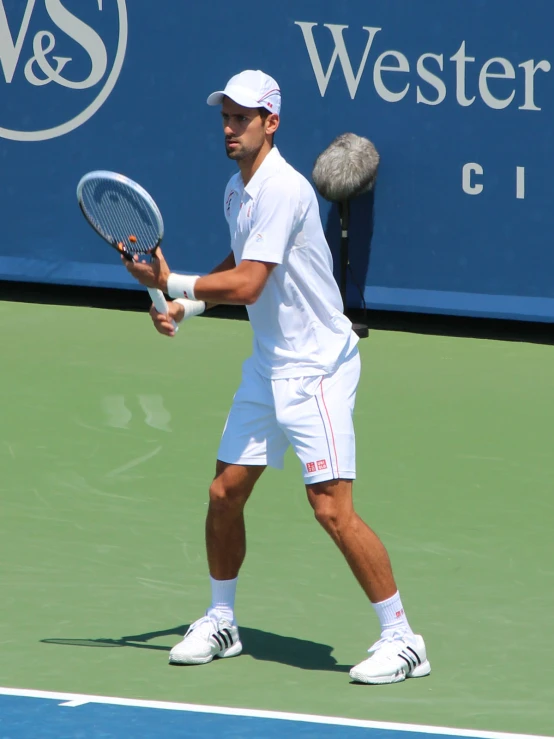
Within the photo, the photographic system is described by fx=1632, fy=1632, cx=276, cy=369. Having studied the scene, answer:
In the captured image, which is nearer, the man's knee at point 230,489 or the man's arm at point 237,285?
the man's arm at point 237,285

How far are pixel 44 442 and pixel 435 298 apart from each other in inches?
145

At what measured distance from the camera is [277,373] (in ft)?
18.4

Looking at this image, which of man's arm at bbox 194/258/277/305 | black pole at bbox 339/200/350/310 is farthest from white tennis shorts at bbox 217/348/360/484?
black pole at bbox 339/200/350/310

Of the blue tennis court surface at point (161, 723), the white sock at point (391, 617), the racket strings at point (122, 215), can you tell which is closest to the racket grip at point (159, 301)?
the racket strings at point (122, 215)

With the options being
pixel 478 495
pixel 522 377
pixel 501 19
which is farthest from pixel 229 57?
pixel 478 495

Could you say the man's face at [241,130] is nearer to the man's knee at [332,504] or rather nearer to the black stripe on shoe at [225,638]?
the man's knee at [332,504]

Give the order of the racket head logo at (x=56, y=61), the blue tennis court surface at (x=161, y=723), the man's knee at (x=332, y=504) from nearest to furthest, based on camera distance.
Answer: the blue tennis court surface at (x=161, y=723) → the man's knee at (x=332, y=504) → the racket head logo at (x=56, y=61)

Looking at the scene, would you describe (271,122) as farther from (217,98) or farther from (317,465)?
(317,465)

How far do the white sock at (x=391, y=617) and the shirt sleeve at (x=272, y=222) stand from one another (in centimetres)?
119

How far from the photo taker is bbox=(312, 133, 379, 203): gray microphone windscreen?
424 inches

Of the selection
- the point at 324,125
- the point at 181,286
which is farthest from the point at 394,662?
the point at 324,125

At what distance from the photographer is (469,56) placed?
10727 millimetres

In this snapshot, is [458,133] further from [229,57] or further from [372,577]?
[372,577]

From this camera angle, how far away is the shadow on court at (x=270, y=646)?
559 cm
